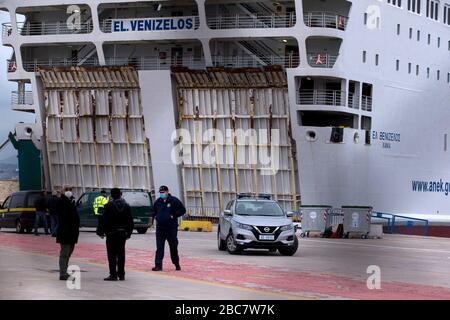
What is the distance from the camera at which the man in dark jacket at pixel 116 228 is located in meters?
19.2

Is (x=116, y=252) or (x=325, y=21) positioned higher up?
(x=325, y=21)

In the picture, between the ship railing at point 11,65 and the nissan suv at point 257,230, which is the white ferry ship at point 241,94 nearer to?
the ship railing at point 11,65

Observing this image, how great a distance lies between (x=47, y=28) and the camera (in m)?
52.3

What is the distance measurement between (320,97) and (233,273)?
86.0 ft

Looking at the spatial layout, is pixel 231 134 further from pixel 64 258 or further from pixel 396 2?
pixel 64 258

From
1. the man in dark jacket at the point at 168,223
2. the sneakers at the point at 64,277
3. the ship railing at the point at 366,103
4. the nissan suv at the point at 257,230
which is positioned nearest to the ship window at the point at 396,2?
the ship railing at the point at 366,103

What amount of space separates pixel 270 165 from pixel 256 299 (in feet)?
106

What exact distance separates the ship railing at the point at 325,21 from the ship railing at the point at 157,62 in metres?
5.29

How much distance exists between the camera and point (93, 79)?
5078cm

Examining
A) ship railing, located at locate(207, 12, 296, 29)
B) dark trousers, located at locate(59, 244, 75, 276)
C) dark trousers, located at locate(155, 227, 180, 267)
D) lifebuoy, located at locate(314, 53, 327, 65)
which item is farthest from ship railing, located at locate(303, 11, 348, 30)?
dark trousers, located at locate(59, 244, 75, 276)

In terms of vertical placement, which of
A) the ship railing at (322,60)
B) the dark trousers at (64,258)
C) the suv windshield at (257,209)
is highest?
the ship railing at (322,60)

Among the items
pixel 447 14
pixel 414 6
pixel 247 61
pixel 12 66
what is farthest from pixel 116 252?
pixel 447 14

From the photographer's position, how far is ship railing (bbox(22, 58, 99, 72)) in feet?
171
